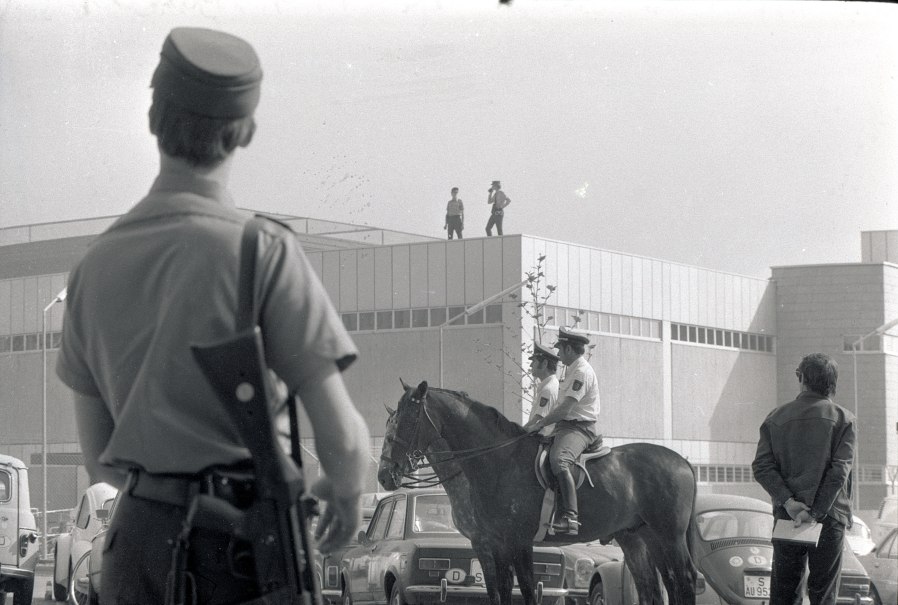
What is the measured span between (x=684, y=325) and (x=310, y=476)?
28952mm

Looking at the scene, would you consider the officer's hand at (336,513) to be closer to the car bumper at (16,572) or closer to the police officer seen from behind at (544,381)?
the police officer seen from behind at (544,381)

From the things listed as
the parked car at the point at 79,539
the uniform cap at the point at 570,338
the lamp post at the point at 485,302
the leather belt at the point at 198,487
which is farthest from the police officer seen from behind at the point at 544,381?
the lamp post at the point at 485,302

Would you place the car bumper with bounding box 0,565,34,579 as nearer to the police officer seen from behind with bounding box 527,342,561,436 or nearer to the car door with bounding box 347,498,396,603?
the car door with bounding box 347,498,396,603

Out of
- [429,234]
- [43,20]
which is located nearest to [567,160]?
[429,234]

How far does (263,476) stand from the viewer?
2199 mm

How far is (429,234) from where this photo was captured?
7723mm

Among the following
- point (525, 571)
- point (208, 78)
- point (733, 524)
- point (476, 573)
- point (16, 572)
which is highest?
point (208, 78)

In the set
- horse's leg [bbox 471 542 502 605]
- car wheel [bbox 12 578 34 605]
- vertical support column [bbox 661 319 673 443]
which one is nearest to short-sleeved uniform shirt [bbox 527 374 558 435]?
horse's leg [bbox 471 542 502 605]

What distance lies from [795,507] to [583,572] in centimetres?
539

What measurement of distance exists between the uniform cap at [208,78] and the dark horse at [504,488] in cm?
797

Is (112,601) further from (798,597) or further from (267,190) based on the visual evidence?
(798,597)

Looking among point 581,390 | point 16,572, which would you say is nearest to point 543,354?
point 581,390

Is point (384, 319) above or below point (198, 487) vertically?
above

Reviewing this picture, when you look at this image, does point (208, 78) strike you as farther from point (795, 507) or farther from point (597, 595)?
point (597, 595)
